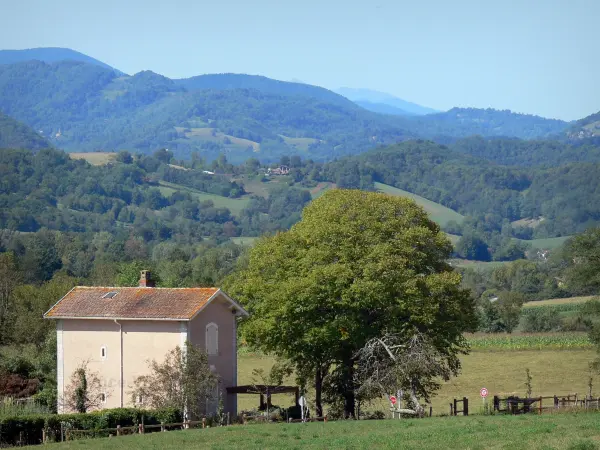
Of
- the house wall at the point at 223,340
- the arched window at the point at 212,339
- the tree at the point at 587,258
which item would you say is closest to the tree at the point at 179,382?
the house wall at the point at 223,340

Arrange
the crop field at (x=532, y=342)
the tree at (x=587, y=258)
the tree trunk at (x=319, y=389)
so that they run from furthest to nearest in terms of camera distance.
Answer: the crop field at (x=532, y=342)
the tree at (x=587, y=258)
the tree trunk at (x=319, y=389)

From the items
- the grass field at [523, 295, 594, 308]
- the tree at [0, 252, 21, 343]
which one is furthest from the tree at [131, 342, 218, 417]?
the grass field at [523, 295, 594, 308]

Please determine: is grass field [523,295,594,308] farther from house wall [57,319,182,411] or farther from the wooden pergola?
house wall [57,319,182,411]

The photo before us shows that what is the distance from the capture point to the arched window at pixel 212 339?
41156mm

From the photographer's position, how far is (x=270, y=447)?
27.9 metres

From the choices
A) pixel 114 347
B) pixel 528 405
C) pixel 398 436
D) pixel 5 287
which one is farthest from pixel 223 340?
pixel 5 287

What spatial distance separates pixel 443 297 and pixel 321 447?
1507 cm

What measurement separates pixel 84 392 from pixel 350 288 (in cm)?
1102

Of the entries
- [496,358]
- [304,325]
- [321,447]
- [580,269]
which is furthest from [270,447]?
[496,358]

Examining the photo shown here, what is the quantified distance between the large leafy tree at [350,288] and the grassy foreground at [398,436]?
6644 mm

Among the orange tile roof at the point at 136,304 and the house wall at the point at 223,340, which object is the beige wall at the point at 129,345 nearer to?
the house wall at the point at 223,340

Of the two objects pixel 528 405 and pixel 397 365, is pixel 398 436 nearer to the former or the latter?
pixel 397 365

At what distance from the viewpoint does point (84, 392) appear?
39812 mm

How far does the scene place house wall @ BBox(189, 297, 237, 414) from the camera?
40750 mm
